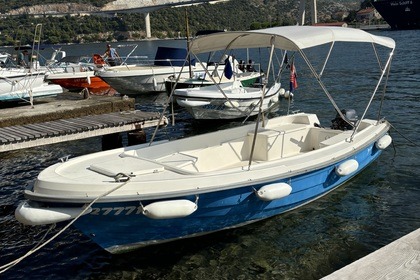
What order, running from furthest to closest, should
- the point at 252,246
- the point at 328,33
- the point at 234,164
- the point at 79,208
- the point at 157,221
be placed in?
the point at 234,164, the point at 328,33, the point at 252,246, the point at 157,221, the point at 79,208

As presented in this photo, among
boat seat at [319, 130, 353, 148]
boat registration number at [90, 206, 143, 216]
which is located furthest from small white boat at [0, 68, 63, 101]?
boat seat at [319, 130, 353, 148]

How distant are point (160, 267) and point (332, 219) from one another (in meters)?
3.51

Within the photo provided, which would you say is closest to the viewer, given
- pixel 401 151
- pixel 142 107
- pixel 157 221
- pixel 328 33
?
pixel 157 221

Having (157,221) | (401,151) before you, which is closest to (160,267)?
(157,221)

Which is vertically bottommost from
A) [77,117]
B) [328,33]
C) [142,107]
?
[142,107]

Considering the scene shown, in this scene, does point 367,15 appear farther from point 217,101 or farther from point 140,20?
point 217,101

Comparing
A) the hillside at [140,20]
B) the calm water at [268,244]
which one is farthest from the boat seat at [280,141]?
the hillside at [140,20]

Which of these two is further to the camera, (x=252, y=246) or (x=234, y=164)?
(x=234, y=164)

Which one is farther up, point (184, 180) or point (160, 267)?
point (184, 180)

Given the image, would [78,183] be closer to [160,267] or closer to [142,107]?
[160,267]

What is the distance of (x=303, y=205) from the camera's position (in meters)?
8.80

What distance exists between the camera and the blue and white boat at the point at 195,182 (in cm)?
644

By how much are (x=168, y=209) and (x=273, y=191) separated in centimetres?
176

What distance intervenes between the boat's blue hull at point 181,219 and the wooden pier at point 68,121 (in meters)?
4.32
